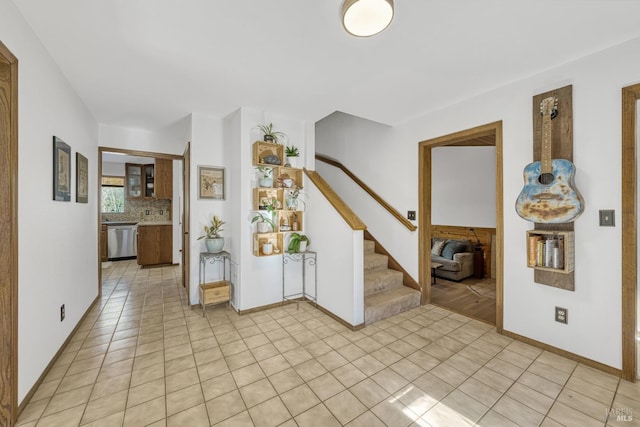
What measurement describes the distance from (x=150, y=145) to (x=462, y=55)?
4101 mm

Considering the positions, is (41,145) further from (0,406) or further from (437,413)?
(437,413)

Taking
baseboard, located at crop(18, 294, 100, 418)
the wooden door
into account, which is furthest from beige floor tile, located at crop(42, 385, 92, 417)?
the wooden door

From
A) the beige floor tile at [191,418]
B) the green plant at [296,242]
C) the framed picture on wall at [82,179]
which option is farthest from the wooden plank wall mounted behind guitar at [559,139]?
the framed picture on wall at [82,179]

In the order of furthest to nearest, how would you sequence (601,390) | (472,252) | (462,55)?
(472,252) → (462,55) → (601,390)

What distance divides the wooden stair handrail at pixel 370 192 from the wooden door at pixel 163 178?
3.27m

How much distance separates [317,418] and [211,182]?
108 inches

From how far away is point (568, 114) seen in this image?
210 centimetres

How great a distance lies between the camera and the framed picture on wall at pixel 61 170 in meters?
2.07

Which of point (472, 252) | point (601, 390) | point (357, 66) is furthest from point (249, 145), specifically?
point (472, 252)

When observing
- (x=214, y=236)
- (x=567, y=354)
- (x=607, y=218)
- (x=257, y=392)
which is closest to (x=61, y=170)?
(x=214, y=236)

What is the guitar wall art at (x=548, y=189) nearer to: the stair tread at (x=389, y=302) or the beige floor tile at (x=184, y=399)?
the stair tread at (x=389, y=302)

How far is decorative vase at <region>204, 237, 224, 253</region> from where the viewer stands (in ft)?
10.2

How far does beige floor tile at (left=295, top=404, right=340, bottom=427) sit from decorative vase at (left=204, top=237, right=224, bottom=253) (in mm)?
2088

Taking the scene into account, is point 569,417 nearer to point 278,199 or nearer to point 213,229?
point 278,199
